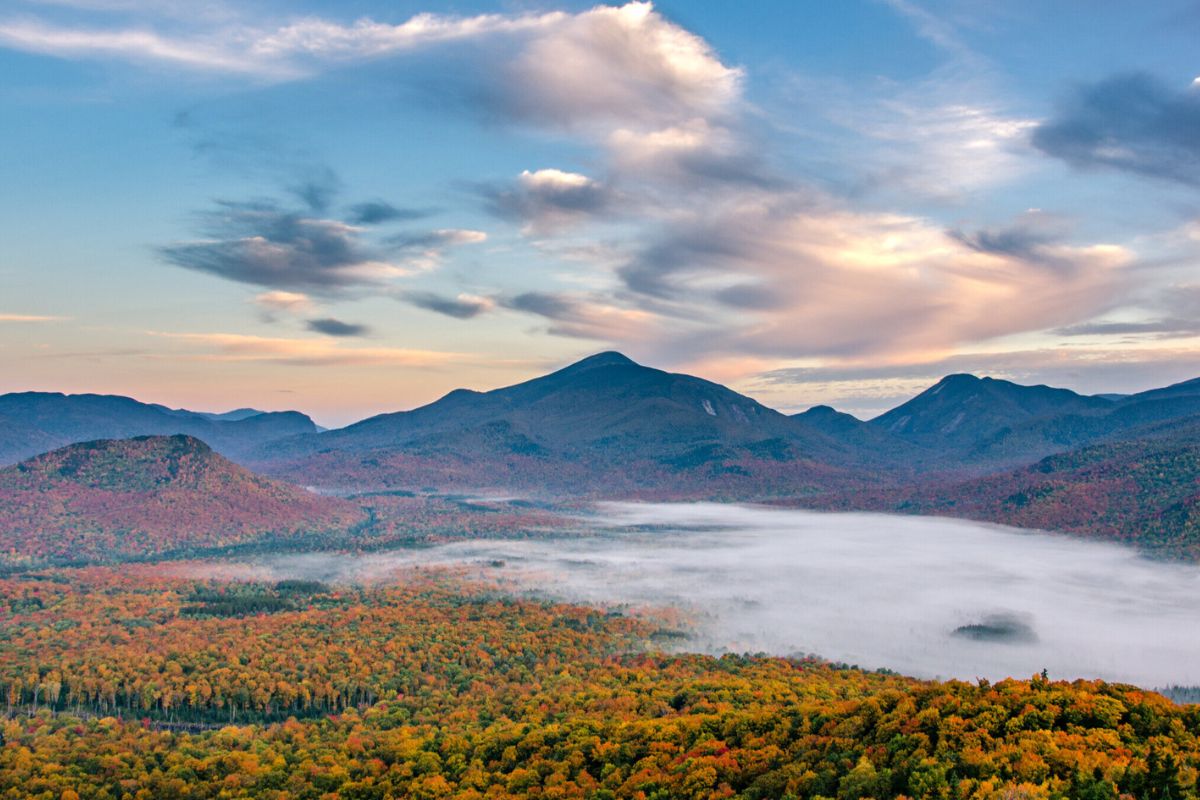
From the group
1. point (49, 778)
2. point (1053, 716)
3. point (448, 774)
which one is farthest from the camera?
point (49, 778)

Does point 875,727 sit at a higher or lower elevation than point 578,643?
higher

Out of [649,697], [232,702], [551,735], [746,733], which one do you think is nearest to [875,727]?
[746,733]

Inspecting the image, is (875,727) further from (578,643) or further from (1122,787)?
(578,643)

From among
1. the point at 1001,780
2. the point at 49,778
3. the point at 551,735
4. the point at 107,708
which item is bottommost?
the point at 107,708

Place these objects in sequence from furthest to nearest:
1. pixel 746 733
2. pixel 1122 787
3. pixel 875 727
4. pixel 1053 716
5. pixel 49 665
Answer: pixel 49 665, pixel 746 733, pixel 875 727, pixel 1053 716, pixel 1122 787

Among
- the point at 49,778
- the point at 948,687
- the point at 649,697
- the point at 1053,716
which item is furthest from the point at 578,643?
the point at 1053,716

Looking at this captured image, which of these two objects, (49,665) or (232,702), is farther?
(49,665)

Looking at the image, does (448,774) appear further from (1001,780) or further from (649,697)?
(1001,780)
